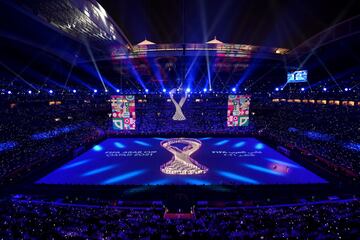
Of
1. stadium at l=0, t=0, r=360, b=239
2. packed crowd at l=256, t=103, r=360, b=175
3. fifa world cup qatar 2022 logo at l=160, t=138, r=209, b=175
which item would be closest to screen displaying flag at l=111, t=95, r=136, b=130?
stadium at l=0, t=0, r=360, b=239

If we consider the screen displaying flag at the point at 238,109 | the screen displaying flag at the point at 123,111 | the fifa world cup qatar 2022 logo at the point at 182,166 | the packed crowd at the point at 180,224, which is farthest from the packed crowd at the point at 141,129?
the fifa world cup qatar 2022 logo at the point at 182,166

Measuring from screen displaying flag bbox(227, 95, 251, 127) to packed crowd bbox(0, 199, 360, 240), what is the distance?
25167 millimetres

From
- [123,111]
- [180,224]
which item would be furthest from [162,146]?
[180,224]

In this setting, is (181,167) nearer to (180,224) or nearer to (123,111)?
(180,224)

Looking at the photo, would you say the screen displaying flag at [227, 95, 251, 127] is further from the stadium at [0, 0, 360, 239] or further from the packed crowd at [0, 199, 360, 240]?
the packed crowd at [0, 199, 360, 240]

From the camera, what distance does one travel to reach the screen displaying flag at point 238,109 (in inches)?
1475

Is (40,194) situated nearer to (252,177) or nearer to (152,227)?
(152,227)

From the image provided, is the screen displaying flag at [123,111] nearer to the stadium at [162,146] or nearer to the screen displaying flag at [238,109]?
the stadium at [162,146]

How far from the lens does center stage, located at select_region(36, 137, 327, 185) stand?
21781 millimetres

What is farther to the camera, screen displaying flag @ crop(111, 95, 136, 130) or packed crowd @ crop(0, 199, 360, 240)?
screen displaying flag @ crop(111, 95, 136, 130)

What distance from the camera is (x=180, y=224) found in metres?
10.5

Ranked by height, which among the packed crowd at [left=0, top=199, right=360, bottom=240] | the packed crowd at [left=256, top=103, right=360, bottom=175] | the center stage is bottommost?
the center stage

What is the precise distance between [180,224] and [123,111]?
29293 mm

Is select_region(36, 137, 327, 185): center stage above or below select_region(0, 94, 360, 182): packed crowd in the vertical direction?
below
